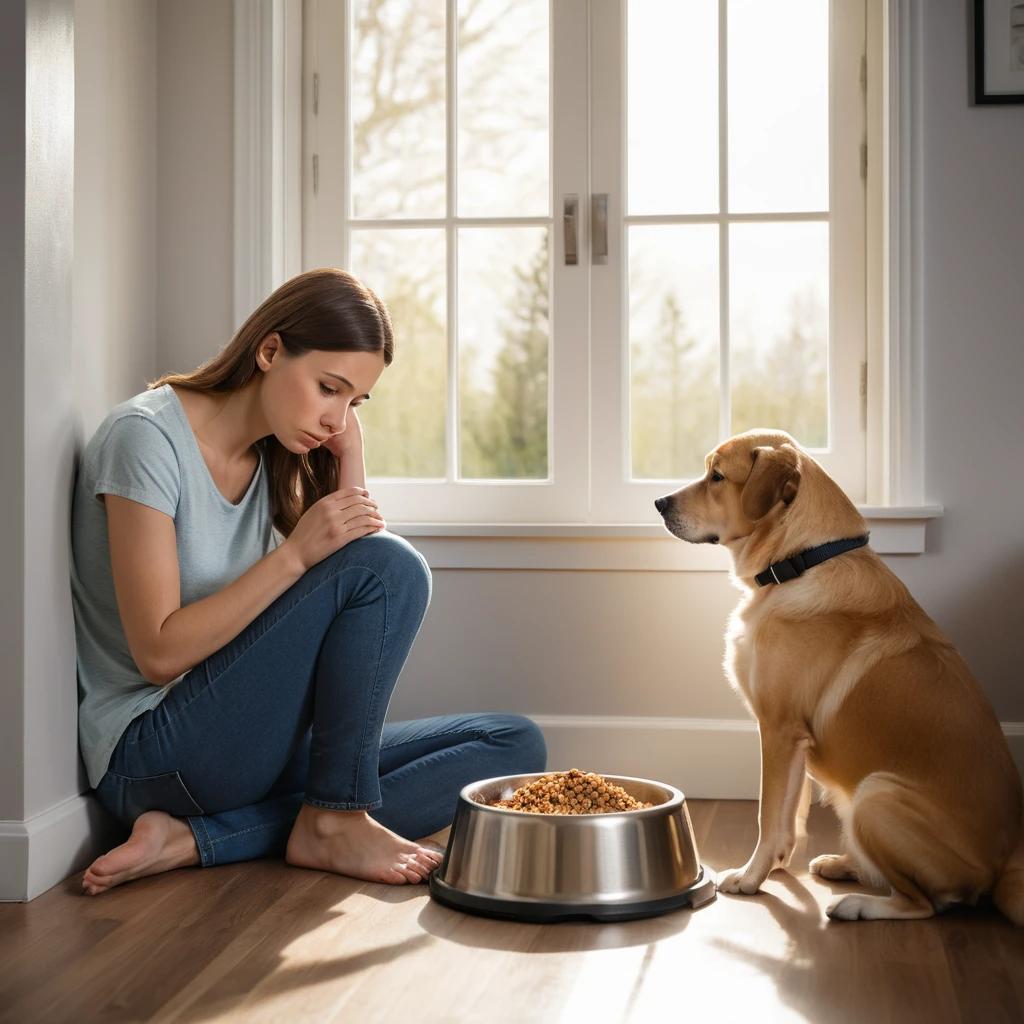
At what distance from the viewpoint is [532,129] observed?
9.14ft

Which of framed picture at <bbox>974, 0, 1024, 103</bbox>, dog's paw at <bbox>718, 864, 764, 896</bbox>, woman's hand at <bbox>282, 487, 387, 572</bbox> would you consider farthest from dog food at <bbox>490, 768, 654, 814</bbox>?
framed picture at <bbox>974, 0, 1024, 103</bbox>

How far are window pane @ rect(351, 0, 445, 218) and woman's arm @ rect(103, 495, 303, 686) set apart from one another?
1.20 meters

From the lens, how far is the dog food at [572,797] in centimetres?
191

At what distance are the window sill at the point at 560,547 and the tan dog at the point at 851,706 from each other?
468 millimetres

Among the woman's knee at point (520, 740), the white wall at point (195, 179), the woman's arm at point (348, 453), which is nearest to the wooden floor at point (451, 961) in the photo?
the woman's knee at point (520, 740)

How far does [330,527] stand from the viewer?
2020 millimetres

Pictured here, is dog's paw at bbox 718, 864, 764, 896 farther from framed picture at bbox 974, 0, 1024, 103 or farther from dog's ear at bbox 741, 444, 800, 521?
framed picture at bbox 974, 0, 1024, 103

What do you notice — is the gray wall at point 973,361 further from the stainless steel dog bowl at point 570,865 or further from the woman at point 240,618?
the woman at point 240,618

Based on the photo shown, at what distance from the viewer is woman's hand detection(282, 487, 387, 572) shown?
201 cm

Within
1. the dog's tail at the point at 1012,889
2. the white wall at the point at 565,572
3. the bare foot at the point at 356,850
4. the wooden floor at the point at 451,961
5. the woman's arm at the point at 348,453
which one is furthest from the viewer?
the white wall at the point at 565,572

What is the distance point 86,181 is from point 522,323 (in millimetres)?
994

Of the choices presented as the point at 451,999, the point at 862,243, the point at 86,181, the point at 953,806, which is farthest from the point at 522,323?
the point at 451,999

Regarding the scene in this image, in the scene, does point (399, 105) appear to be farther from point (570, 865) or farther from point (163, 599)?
point (570, 865)

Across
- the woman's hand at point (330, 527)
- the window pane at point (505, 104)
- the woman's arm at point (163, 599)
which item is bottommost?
the woman's arm at point (163, 599)
